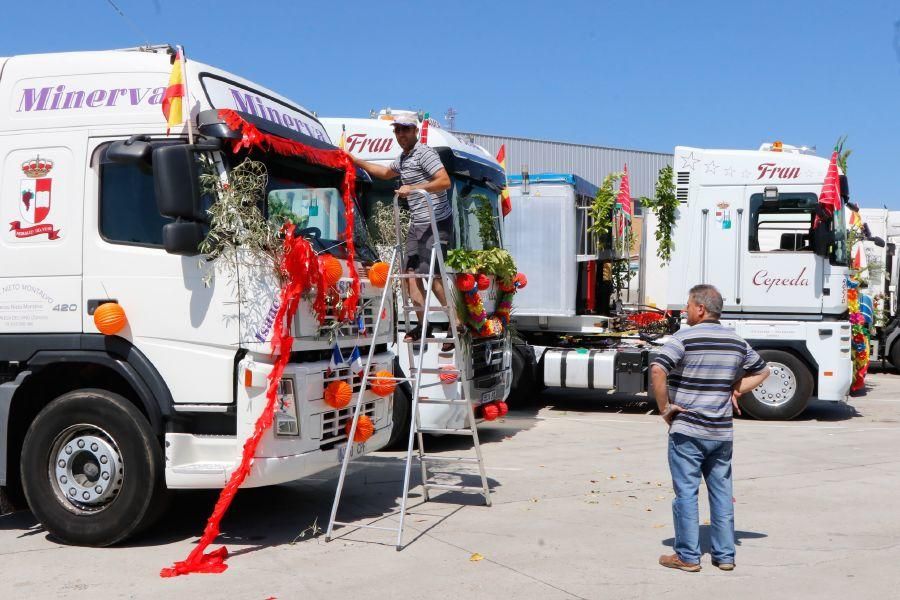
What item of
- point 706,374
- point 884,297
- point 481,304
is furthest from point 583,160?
point 706,374

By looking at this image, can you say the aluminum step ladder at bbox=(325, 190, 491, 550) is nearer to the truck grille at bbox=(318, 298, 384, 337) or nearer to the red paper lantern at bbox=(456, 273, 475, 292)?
the truck grille at bbox=(318, 298, 384, 337)

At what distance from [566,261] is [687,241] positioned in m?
1.67

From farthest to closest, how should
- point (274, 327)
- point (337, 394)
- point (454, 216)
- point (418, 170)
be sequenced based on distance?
point (454, 216) → point (418, 170) → point (337, 394) → point (274, 327)

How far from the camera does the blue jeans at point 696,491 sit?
5457mm

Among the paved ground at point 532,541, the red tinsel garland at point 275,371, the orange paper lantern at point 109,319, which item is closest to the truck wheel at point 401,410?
the paved ground at point 532,541

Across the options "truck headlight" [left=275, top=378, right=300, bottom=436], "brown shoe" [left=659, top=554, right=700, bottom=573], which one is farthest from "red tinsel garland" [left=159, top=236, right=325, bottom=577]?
"brown shoe" [left=659, top=554, right=700, bottom=573]

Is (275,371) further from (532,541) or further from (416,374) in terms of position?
(532,541)

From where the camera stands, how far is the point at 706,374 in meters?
5.44

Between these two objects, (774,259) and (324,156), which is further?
(774,259)

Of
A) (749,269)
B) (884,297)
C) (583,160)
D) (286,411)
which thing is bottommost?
(286,411)

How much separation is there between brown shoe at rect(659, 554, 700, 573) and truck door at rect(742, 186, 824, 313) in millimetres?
7043

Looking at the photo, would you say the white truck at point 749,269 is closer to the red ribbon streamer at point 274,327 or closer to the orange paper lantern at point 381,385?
the orange paper lantern at point 381,385

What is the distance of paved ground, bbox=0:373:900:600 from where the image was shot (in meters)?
5.27

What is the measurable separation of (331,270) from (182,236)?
100cm
